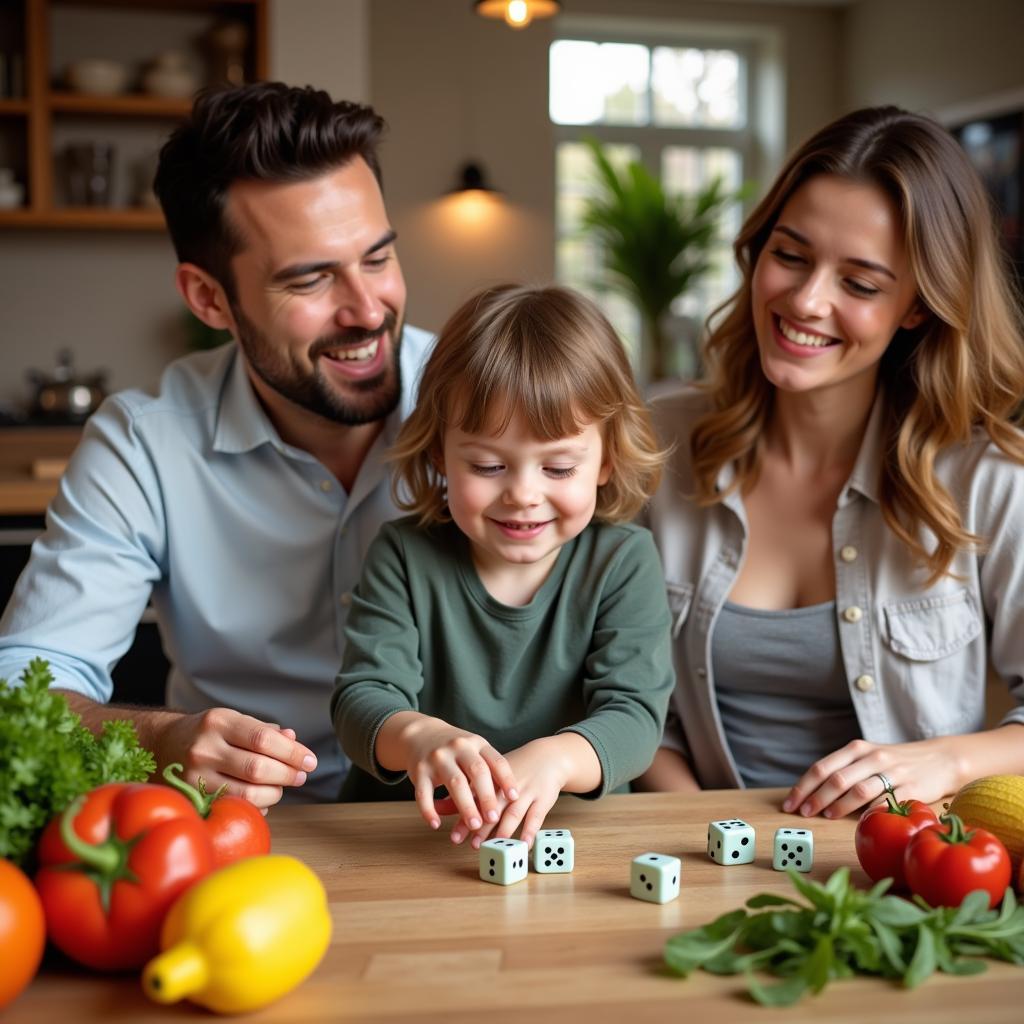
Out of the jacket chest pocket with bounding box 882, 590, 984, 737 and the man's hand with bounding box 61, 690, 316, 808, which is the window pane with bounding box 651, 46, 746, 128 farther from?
the man's hand with bounding box 61, 690, 316, 808

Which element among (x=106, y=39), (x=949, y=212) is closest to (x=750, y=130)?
(x=106, y=39)

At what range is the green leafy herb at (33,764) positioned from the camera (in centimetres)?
99

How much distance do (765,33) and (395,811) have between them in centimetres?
811

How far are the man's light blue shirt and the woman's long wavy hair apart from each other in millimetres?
626

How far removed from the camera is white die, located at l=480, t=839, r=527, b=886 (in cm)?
121

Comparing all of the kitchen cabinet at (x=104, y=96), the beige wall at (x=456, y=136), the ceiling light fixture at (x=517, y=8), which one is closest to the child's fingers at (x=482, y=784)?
the ceiling light fixture at (x=517, y=8)

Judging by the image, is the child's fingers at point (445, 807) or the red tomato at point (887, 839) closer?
the red tomato at point (887, 839)

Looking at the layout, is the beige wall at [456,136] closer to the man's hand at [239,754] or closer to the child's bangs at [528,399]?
the child's bangs at [528,399]

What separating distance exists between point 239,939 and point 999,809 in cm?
78

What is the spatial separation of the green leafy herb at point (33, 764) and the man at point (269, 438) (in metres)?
0.89

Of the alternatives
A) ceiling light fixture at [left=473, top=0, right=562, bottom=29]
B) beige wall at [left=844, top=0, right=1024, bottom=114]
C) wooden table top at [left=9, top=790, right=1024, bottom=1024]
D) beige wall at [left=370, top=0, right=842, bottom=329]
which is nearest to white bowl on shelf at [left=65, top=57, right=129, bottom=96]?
ceiling light fixture at [left=473, top=0, right=562, bottom=29]

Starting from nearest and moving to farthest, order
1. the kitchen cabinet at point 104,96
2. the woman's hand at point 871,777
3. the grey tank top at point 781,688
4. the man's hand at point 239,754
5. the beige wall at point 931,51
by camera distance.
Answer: the man's hand at point 239,754
the woman's hand at point 871,777
the grey tank top at point 781,688
the kitchen cabinet at point 104,96
the beige wall at point 931,51

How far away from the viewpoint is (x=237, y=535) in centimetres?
201

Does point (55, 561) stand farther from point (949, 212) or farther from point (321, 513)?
point (949, 212)
